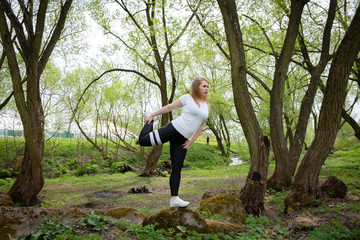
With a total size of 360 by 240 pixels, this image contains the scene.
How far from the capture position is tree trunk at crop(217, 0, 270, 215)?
593cm

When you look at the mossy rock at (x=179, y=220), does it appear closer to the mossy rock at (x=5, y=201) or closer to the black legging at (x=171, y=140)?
the black legging at (x=171, y=140)

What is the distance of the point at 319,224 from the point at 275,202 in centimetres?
214

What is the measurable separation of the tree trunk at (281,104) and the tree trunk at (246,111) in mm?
2351

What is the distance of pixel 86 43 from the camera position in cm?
1290

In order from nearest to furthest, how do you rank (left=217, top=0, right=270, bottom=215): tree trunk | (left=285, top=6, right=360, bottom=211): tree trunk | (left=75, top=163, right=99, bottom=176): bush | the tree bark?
(left=285, top=6, right=360, bottom=211): tree trunk
(left=217, top=0, right=270, bottom=215): tree trunk
the tree bark
(left=75, top=163, right=99, bottom=176): bush

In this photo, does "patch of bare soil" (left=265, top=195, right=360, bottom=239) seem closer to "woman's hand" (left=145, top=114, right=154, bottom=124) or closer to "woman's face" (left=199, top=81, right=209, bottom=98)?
"woman's face" (left=199, top=81, right=209, bottom=98)

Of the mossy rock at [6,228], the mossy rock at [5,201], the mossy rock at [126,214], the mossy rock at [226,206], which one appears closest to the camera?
the mossy rock at [6,228]

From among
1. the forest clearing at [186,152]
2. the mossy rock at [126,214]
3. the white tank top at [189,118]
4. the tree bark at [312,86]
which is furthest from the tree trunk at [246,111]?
the tree bark at [312,86]

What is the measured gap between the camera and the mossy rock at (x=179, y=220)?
396 centimetres

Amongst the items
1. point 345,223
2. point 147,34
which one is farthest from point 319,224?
point 147,34

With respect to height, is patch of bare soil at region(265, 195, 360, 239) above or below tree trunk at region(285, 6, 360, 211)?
below

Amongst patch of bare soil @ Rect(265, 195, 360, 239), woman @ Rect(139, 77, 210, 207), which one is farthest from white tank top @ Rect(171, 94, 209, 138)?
patch of bare soil @ Rect(265, 195, 360, 239)

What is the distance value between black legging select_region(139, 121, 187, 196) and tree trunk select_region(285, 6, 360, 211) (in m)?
3.82

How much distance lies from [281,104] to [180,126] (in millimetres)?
5457
